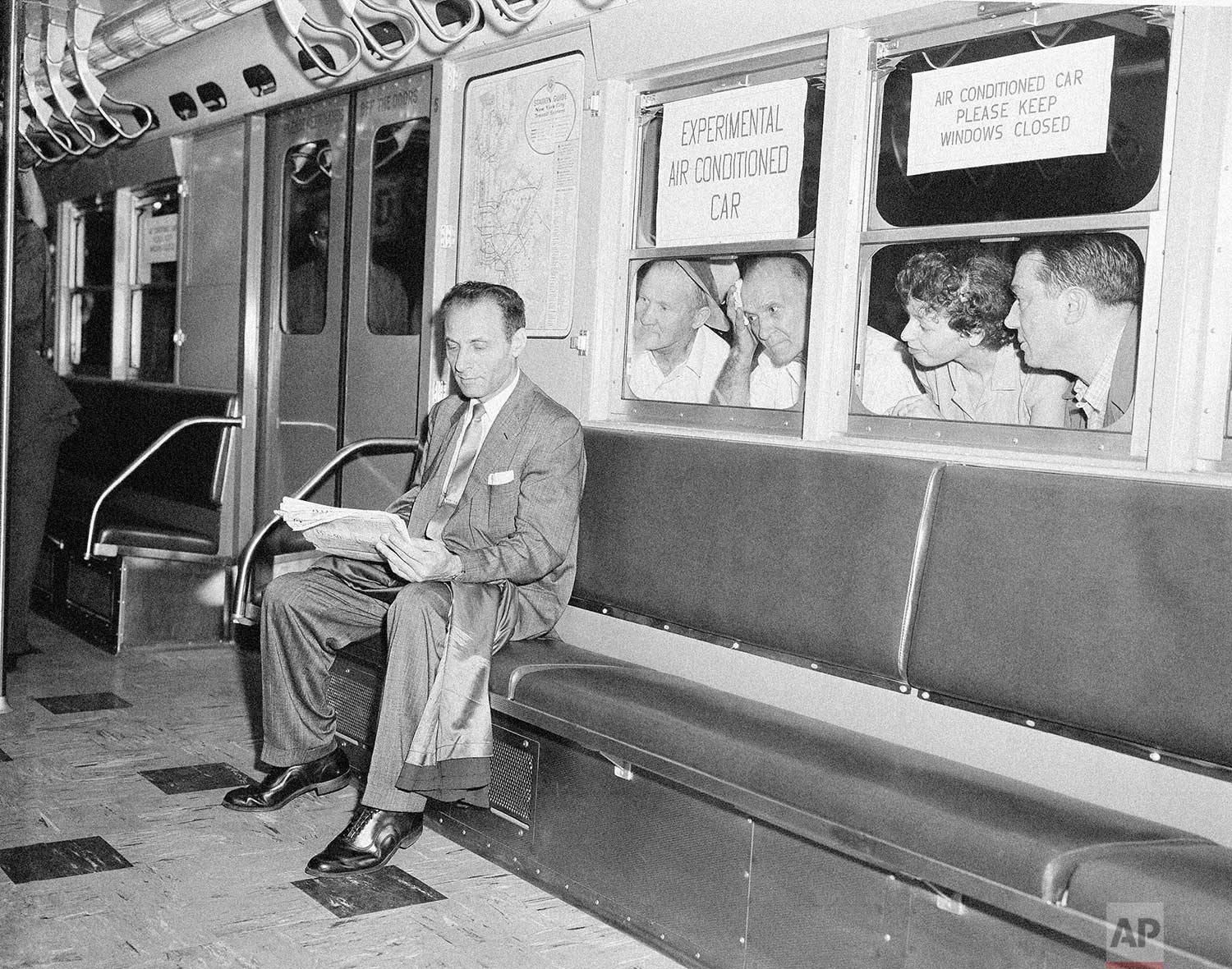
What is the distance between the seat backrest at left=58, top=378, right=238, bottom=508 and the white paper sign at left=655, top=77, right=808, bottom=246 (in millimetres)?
2997

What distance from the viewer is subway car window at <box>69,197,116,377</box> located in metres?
7.41

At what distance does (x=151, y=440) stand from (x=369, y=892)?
3950 mm

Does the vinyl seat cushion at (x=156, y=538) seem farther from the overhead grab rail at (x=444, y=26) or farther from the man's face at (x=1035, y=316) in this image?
the man's face at (x=1035, y=316)

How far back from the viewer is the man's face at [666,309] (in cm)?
369

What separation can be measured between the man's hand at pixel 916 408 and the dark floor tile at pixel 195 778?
2.11 metres

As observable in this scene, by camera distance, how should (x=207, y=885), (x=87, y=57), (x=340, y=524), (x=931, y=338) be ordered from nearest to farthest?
1. (x=207, y=885)
2. (x=931, y=338)
3. (x=340, y=524)
4. (x=87, y=57)

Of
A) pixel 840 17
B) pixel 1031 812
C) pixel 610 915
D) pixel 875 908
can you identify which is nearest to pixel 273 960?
pixel 610 915

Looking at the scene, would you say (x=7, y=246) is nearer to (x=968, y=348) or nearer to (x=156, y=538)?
(x=156, y=538)

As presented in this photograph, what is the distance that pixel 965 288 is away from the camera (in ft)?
9.70

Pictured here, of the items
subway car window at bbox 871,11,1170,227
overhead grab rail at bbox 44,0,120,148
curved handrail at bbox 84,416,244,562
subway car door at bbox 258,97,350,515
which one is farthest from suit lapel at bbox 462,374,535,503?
overhead grab rail at bbox 44,0,120,148

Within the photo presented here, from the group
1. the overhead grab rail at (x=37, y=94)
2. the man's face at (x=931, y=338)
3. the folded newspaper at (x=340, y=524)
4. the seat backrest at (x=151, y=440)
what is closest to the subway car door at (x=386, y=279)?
the seat backrest at (x=151, y=440)

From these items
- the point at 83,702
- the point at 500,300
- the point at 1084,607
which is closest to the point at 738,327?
the point at 500,300

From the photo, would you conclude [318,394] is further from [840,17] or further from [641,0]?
[840,17]

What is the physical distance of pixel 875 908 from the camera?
2.28 meters
